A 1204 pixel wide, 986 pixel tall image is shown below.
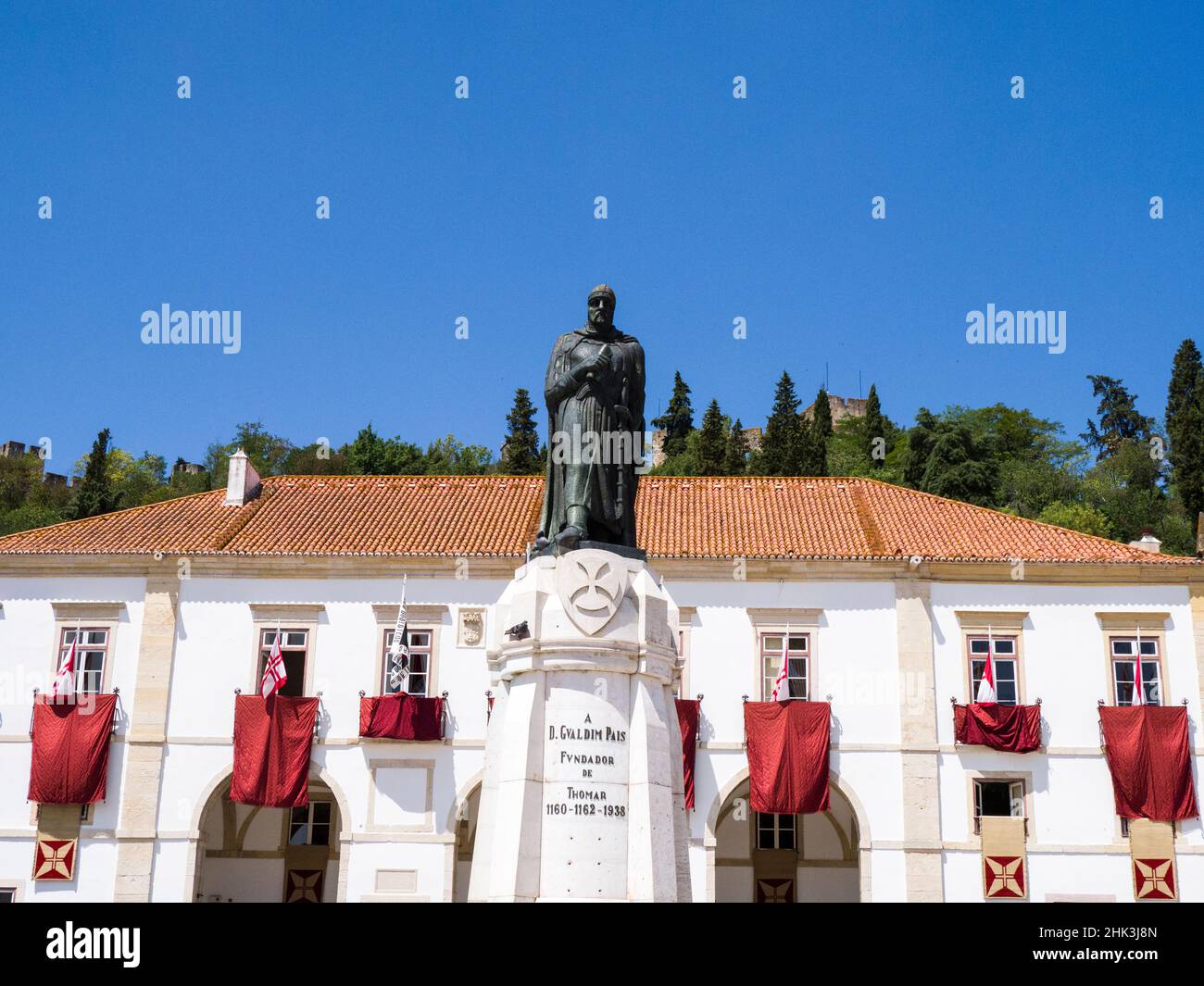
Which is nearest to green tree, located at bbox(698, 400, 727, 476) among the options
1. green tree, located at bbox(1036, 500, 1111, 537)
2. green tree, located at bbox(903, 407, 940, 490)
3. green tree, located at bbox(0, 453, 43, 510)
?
green tree, located at bbox(903, 407, 940, 490)

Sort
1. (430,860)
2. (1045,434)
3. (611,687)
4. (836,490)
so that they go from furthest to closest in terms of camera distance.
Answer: (1045,434), (836,490), (430,860), (611,687)

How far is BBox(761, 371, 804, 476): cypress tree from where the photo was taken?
5672cm

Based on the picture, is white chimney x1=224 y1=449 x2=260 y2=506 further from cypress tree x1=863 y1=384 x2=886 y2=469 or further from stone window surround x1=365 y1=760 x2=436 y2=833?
cypress tree x1=863 y1=384 x2=886 y2=469

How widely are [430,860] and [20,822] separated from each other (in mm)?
8136

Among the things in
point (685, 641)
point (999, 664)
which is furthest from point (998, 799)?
point (685, 641)

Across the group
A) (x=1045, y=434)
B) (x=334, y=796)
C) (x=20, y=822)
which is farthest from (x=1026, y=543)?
(x=1045, y=434)

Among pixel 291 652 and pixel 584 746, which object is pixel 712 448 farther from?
pixel 584 746

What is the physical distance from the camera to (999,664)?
25781 millimetres

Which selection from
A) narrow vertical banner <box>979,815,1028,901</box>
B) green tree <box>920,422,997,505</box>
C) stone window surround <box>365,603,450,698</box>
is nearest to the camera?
narrow vertical banner <box>979,815,1028,901</box>

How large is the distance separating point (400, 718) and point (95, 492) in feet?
120

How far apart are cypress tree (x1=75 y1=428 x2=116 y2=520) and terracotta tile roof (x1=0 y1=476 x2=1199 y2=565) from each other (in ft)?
91.0

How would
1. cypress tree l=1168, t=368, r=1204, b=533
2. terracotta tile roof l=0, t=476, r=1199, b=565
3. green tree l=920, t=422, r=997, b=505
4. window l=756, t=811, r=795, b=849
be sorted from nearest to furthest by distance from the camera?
terracotta tile roof l=0, t=476, r=1199, b=565
window l=756, t=811, r=795, b=849
cypress tree l=1168, t=368, r=1204, b=533
green tree l=920, t=422, r=997, b=505
